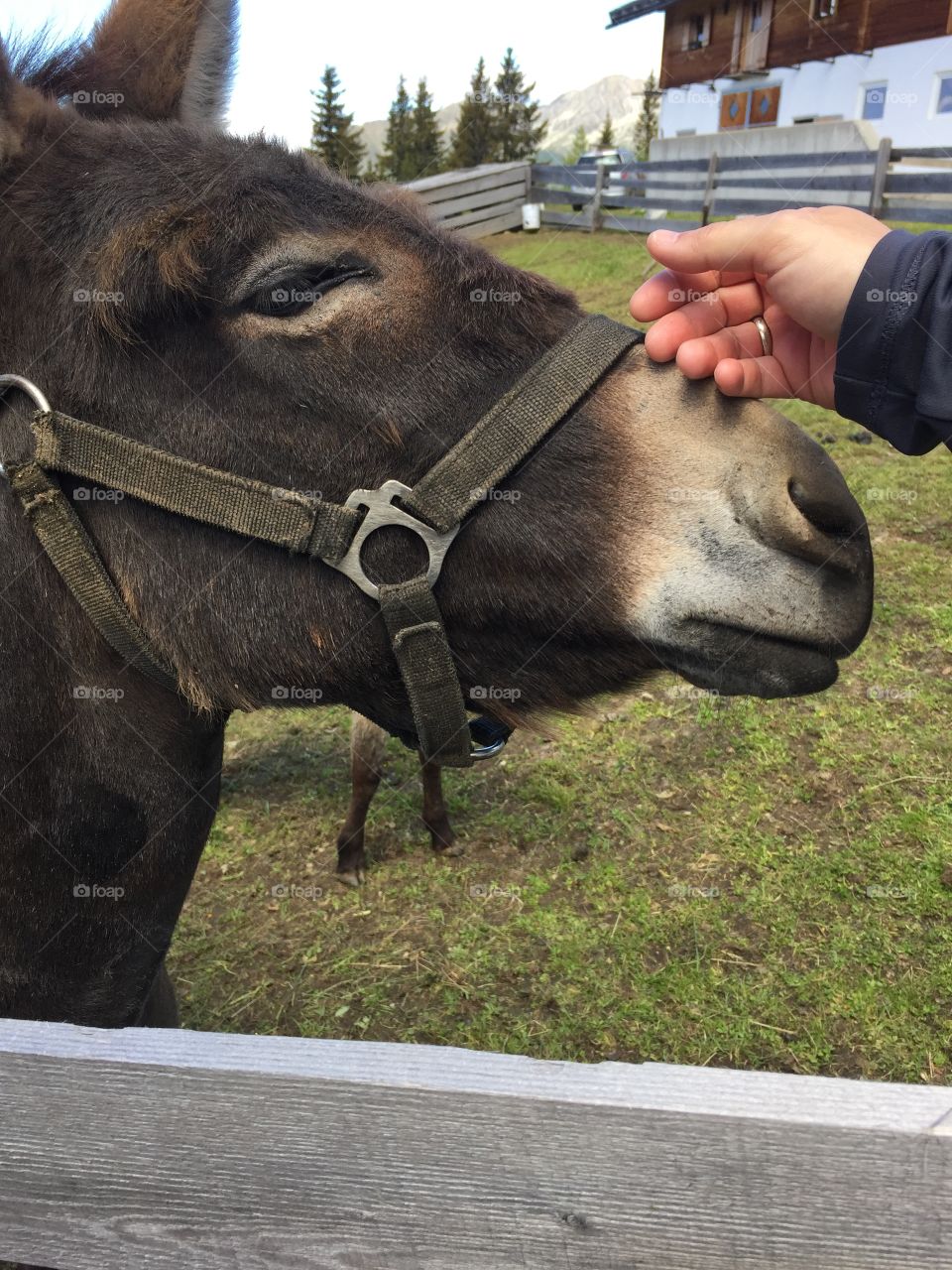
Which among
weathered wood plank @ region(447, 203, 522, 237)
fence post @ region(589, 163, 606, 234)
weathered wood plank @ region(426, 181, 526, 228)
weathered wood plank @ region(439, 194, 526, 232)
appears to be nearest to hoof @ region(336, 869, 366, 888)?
weathered wood plank @ region(426, 181, 526, 228)

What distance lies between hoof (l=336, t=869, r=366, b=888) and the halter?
2971mm

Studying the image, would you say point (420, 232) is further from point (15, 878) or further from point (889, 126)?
point (889, 126)

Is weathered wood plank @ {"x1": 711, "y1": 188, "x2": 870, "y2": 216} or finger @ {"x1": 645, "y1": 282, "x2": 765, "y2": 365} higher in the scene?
weathered wood plank @ {"x1": 711, "y1": 188, "x2": 870, "y2": 216}

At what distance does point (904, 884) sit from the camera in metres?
4.04

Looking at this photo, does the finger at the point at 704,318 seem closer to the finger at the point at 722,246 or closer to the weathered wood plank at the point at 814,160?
the finger at the point at 722,246

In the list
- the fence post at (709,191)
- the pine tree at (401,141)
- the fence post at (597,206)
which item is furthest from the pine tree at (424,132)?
the fence post at (709,191)

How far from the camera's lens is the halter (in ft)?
5.64

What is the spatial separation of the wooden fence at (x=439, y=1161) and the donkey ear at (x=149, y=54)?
2.10 m

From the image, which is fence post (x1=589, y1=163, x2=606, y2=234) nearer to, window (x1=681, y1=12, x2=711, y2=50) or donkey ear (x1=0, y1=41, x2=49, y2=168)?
window (x1=681, y1=12, x2=711, y2=50)

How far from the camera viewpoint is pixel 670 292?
6.83 feet

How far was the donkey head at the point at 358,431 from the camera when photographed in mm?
1666

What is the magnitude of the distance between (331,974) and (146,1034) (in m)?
2.82

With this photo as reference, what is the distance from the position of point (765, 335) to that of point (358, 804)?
315cm

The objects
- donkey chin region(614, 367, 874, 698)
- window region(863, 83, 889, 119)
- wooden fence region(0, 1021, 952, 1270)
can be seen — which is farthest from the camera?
window region(863, 83, 889, 119)
